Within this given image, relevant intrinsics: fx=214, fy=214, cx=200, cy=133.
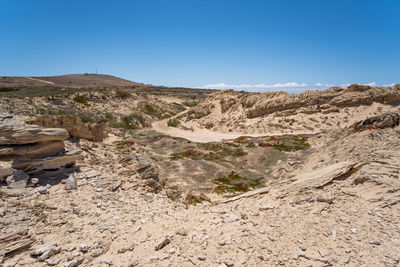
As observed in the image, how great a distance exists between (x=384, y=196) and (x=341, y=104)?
29.6 metres

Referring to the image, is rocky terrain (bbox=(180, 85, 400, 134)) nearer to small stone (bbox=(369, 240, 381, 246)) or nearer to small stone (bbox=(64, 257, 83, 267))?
small stone (bbox=(369, 240, 381, 246))

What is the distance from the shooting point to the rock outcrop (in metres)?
7.00

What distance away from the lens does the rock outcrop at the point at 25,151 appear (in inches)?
276

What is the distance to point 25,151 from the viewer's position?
769 cm

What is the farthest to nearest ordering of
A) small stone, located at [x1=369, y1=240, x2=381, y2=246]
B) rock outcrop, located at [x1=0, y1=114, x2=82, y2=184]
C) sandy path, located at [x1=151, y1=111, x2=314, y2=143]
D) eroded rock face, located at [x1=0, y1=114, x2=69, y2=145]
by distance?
sandy path, located at [x1=151, y1=111, x2=314, y2=143] < eroded rock face, located at [x1=0, y1=114, x2=69, y2=145] < rock outcrop, located at [x1=0, y1=114, x2=82, y2=184] < small stone, located at [x1=369, y1=240, x2=381, y2=246]

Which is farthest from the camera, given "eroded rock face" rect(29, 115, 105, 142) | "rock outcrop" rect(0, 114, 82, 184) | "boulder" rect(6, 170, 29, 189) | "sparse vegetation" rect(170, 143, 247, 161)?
"sparse vegetation" rect(170, 143, 247, 161)

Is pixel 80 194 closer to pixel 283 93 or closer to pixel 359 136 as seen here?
pixel 359 136

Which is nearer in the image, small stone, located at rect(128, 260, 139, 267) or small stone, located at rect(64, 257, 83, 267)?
small stone, located at rect(64, 257, 83, 267)

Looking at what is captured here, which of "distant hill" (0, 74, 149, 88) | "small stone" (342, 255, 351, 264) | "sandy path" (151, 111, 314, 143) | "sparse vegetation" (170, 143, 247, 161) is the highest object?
"distant hill" (0, 74, 149, 88)

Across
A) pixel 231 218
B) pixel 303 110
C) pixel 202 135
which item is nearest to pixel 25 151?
pixel 231 218

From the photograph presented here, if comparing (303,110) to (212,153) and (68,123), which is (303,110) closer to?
(212,153)

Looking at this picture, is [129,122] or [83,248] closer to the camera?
[83,248]

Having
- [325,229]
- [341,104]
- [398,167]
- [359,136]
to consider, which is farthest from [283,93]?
[325,229]

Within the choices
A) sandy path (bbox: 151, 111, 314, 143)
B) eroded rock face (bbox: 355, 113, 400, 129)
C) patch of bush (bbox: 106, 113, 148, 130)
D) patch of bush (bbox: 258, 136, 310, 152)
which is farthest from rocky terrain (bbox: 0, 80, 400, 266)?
patch of bush (bbox: 106, 113, 148, 130)
